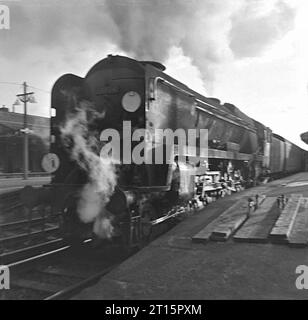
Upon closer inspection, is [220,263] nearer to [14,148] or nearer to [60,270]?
[60,270]

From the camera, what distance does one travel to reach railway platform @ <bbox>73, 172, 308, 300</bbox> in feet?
13.1

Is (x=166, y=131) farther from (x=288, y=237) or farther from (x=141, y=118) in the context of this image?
(x=288, y=237)

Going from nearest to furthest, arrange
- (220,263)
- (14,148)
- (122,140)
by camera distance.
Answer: (220,263), (122,140), (14,148)

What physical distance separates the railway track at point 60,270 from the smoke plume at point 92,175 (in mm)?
550

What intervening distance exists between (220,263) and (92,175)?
257 cm

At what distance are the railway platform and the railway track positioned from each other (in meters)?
0.61

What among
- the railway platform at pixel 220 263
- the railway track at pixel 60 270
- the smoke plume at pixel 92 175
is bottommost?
the railway track at pixel 60 270

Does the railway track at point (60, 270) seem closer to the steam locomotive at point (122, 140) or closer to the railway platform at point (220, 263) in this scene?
the steam locomotive at point (122, 140)

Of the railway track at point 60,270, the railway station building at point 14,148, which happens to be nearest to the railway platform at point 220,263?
the railway track at point 60,270

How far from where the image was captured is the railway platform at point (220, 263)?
4004 millimetres

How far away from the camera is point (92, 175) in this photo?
6.06 meters

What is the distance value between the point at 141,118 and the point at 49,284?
2.94m

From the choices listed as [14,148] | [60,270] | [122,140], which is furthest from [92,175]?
[14,148]
